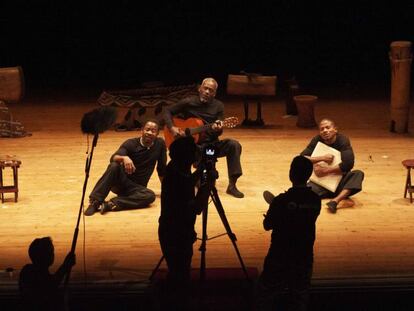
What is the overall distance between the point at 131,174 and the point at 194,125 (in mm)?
1204

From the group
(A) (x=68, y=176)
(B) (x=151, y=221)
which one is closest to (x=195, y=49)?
(A) (x=68, y=176)

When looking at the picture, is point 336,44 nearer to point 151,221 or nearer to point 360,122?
point 360,122

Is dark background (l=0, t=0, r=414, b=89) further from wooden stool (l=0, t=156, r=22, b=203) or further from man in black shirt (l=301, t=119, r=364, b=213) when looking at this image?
man in black shirt (l=301, t=119, r=364, b=213)

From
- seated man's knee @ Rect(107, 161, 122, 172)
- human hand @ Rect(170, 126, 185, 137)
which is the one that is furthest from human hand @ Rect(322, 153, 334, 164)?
seated man's knee @ Rect(107, 161, 122, 172)

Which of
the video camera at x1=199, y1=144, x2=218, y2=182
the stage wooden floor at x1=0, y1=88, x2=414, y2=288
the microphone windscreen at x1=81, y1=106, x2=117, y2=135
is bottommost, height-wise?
the stage wooden floor at x1=0, y1=88, x2=414, y2=288

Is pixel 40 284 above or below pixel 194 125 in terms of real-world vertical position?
below

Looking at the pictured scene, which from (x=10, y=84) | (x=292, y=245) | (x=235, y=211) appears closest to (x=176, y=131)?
(x=235, y=211)

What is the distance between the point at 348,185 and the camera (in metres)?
9.64

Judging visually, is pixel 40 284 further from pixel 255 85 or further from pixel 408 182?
pixel 255 85

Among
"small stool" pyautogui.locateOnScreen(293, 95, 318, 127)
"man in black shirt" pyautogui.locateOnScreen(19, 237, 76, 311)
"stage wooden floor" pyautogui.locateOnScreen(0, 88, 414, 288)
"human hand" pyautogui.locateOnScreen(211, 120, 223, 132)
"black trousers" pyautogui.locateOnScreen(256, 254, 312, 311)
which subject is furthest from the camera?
"small stool" pyautogui.locateOnScreen(293, 95, 318, 127)

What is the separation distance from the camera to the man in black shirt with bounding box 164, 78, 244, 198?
33.3ft

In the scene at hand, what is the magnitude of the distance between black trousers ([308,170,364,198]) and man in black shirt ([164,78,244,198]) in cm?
87

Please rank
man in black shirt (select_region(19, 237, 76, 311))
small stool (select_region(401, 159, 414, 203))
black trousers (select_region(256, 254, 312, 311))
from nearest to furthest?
1. man in black shirt (select_region(19, 237, 76, 311))
2. black trousers (select_region(256, 254, 312, 311))
3. small stool (select_region(401, 159, 414, 203))

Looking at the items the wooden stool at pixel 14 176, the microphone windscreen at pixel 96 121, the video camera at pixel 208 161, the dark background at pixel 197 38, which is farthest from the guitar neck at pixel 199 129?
the dark background at pixel 197 38
